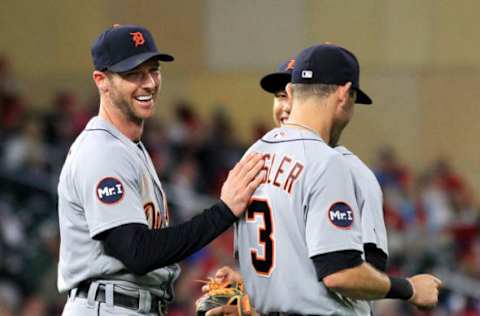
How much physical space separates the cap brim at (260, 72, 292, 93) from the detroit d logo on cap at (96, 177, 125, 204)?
1.15 m

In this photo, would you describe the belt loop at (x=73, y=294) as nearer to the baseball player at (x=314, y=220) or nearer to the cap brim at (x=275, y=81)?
the baseball player at (x=314, y=220)

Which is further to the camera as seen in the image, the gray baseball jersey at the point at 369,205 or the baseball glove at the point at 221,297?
the baseball glove at the point at 221,297

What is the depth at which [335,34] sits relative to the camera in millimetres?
15844

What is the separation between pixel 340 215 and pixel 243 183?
18.5 inches

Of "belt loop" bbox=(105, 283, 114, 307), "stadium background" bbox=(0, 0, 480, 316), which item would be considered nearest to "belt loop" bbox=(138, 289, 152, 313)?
"belt loop" bbox=(105, 283, 114, 307)

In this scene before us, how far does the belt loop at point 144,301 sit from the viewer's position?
4.73 m

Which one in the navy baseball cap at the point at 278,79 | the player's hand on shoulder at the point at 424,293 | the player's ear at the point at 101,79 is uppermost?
the player's ear at the point at 101,79

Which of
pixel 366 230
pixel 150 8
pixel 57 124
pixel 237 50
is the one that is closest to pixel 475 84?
pixel 237 50

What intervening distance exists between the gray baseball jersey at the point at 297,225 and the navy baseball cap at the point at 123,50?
67 centimetres

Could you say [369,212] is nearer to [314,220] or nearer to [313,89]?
[314,220]

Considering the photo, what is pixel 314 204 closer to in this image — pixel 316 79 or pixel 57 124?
pixel 316 79

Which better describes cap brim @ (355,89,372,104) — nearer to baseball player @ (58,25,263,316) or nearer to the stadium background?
baseball player @ (58,25,263,316)

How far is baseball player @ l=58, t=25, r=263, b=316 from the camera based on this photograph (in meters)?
4.52

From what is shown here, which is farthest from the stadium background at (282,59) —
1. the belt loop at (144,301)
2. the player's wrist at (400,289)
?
the player's wrist at (400,289)
